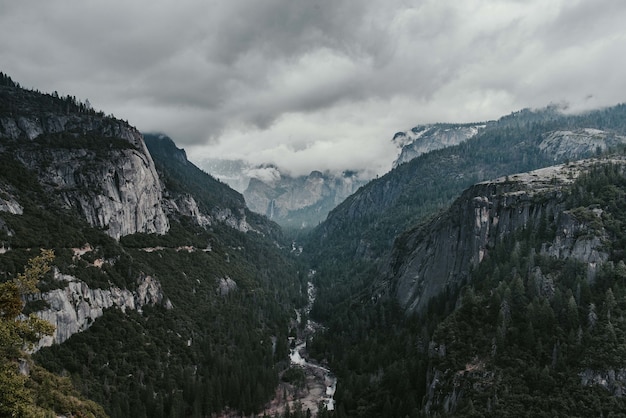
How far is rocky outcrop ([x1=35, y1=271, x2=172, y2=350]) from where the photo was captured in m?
122

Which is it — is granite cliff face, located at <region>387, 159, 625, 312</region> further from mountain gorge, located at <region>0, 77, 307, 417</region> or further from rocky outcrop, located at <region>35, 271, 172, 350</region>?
rocky outcrop, located at <region>35, 271, 172, 350</region>

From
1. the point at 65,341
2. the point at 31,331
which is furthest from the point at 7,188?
the point at 31,331

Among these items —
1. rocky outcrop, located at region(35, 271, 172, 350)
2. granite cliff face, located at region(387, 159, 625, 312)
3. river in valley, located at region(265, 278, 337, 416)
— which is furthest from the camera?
river in valley, located at region(265, 278, 337, 416)

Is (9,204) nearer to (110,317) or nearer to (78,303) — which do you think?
(78,303)

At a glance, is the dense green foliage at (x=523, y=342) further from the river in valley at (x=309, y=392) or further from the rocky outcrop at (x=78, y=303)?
the rocky outcrop at (x=78, y=303)

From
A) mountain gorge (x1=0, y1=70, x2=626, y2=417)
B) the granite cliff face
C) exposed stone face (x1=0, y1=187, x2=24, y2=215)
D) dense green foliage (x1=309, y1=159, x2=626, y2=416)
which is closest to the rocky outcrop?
mountain gorge (x1=0, y1=70, x2=626, y2=417)

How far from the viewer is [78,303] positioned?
134 meters

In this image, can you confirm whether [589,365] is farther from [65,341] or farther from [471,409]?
[65,341]

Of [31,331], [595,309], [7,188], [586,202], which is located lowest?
[595,309]

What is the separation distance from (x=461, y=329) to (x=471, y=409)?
26.4m

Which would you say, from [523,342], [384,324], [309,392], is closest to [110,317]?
[309,392]

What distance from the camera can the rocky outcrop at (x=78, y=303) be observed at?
122 metres

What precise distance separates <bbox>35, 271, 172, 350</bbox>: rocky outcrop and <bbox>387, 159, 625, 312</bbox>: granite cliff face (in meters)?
107

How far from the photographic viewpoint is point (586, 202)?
148125 millimetres
